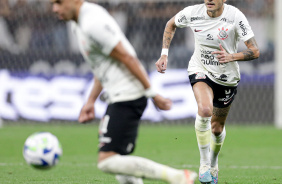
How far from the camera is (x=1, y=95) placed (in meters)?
15.3

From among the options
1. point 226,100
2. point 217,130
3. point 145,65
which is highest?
point 226,100

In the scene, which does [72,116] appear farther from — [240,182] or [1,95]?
[240,182]

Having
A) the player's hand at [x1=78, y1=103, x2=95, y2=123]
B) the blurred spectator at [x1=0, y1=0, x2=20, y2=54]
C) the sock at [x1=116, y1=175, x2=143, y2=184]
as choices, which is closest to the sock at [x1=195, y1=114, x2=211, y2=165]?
the sock at [x1=116, y1=175, x2=143, y2=184]

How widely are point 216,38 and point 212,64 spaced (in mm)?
329

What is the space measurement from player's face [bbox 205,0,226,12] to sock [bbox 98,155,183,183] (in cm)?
287

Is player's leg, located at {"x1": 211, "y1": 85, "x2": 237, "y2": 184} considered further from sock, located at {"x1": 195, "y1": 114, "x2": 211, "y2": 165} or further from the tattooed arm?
the tattooed arm

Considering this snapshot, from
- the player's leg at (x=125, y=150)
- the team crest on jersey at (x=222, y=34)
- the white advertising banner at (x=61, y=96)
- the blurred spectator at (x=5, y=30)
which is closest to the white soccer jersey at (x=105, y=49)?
the player's leg at (x=125, y=150)

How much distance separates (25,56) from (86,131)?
264 centimetres

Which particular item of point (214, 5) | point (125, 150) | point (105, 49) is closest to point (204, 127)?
point (214, 5)

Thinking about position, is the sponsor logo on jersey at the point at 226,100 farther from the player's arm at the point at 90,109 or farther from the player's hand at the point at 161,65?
the player's arm at the point at 90,109

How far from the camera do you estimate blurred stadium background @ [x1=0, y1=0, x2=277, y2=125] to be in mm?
15297

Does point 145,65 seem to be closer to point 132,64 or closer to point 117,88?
point 117,88

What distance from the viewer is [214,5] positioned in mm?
7453

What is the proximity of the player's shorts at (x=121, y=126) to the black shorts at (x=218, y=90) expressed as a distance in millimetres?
2308
